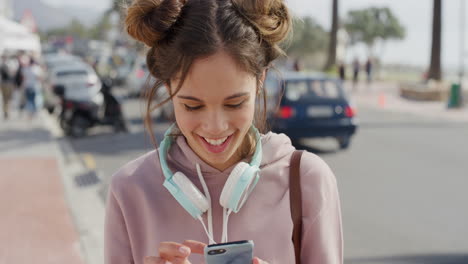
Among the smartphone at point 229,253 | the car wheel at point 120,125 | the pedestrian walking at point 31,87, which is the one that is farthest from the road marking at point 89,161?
the smartphone at point 229,253

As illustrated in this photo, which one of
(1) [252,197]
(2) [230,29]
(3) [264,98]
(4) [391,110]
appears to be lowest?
(4) [391,110]

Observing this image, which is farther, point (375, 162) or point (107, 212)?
point (375, 162)

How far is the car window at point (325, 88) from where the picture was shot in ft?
37.4

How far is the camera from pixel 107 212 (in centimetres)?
188

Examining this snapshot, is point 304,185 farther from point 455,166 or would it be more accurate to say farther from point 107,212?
point 455,166

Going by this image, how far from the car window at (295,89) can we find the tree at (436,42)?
17.2m

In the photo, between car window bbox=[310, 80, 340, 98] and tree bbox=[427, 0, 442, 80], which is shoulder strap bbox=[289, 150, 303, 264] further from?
tree bbox=[427, 0, 442, 80]

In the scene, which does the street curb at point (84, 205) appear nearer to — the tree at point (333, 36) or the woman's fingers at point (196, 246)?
the woman's fingers at point (196, 246)

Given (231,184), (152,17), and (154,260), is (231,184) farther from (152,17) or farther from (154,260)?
(152,17)

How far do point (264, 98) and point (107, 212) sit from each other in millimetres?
637

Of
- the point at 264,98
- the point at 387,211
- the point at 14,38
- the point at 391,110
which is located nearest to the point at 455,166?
the point at 387,211

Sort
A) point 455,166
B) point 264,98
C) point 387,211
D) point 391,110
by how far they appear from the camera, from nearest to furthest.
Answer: point 264,98
point 387,211
point 455,166
point 391,110

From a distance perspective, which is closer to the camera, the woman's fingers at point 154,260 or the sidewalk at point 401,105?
the woman's fingers at point 154,260

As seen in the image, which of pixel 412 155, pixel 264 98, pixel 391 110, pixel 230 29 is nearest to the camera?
pixel 230 29
